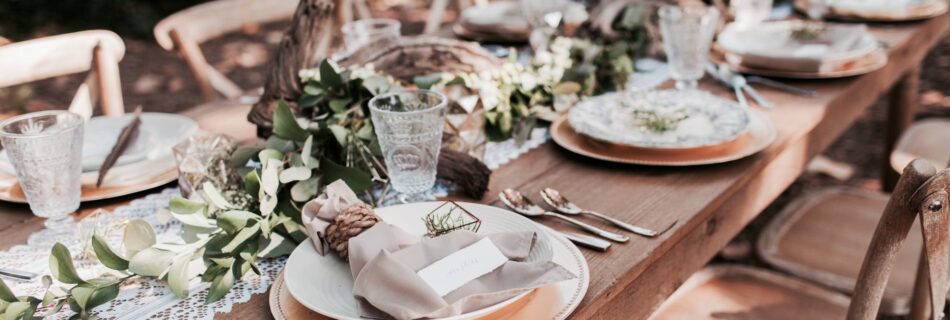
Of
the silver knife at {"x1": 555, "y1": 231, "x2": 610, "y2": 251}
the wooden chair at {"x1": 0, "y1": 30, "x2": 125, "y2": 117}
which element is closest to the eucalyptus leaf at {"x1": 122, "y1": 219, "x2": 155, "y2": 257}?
the silver knife at {"x1": 555, "y1": 231, "x2": 610, "y2": 251}

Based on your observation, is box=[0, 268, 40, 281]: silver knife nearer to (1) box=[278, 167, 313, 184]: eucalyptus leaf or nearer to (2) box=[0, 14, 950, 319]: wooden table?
(2) box=[0, 14, 950, 319]: wooden table

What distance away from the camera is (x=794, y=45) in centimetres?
175

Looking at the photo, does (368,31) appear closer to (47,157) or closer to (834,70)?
(47,157)

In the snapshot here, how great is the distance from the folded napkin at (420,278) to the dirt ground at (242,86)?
6.84 feet

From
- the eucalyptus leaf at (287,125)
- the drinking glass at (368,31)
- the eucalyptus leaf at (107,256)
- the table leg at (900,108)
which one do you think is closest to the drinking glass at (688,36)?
the drinking glass at (368,31)

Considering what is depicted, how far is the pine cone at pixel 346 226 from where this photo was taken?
0.88m

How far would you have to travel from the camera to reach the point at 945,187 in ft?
2.93

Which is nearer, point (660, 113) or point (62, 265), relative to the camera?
point (62, 265)

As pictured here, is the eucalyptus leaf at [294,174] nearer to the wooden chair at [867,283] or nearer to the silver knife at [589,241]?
the silver knife at [589,241]

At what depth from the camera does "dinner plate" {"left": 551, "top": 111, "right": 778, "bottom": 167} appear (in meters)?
1.19

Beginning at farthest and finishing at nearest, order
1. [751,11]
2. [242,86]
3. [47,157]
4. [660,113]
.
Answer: [242,86]
[751,11]
[660,113]
[47,157]

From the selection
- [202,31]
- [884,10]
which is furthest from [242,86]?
[884,10]

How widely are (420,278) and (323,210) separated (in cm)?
17

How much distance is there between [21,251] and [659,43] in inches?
47.3
